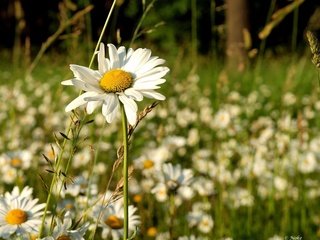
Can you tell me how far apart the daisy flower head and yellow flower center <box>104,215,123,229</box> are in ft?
2.10

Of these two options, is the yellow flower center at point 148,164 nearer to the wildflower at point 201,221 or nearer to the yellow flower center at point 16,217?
the wildflower at point 201,221

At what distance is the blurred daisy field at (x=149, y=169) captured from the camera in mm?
1087

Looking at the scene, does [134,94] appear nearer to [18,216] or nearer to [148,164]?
[18,216]

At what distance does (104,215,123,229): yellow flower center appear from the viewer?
A: 165cm

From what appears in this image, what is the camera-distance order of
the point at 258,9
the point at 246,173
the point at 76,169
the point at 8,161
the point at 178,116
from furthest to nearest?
1. the point at 258,9
2. the point at 178,116
3. the point at 76,169
4. the point at 246,173
5. the point at 8,161

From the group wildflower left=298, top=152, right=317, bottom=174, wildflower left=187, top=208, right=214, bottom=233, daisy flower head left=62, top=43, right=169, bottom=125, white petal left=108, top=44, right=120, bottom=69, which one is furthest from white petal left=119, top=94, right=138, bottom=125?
wildflower left=298, top=152, right=317, bottom=174

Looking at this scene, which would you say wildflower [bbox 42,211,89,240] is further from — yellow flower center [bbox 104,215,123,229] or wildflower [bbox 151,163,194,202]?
wildflower [bbox 151,163,194,202]

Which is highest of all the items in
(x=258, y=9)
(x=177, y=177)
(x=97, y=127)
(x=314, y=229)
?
(x=258, y=9)

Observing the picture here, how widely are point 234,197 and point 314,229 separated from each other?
34 centimetres

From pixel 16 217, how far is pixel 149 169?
1215mm

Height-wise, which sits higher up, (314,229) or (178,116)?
(178,116)

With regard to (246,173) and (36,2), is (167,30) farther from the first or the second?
(246,173)

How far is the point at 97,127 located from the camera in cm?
466

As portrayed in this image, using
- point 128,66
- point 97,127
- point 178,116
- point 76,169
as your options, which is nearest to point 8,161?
point 76,169
